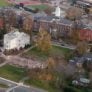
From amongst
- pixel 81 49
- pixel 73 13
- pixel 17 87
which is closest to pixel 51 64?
pixel 17 87

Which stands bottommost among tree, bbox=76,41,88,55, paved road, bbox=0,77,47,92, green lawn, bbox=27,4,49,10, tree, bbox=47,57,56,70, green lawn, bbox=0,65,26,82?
paved road, bbox=0,77,47,92

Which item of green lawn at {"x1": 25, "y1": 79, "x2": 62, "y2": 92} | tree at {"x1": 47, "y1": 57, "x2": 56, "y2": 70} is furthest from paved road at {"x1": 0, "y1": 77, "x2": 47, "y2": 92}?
tree at {"x1": 47, "y1": 57, "x2": 56, "y2": 70}

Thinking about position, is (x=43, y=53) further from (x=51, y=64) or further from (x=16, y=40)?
(x=51, y=64)

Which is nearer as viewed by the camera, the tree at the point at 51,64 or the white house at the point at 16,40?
the tree at the point at 51,64

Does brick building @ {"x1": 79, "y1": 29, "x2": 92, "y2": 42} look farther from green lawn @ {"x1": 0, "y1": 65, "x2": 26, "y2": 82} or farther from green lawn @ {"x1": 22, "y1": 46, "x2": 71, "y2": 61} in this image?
green lawn @ {"x1": 0, "y1": 65, "x2": 26, "y2": 82}

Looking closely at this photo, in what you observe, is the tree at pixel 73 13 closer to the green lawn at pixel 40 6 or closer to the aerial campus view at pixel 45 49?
the aerial campus view at pixel 45 49

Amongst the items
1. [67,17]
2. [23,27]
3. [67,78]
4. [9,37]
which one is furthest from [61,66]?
[67,17]

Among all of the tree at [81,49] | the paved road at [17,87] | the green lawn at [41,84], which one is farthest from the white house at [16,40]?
the green lawn at [41,84]
